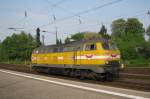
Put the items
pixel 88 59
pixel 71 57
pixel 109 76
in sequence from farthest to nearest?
pixel 71 57 → pixel 88 59 → pixel 109 76

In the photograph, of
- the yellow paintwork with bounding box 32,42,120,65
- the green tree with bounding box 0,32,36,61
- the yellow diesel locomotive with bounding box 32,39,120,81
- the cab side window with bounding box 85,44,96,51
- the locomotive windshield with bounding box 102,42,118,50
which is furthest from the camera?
the green tree with bounding box 0,32,36,61

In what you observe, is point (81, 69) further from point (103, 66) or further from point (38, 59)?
point (38, 59)

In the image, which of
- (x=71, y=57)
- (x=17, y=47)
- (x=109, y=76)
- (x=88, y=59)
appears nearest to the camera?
(x=109, y=76)

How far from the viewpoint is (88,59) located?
17.1 meters

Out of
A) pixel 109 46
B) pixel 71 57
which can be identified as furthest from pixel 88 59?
pixel 71 57

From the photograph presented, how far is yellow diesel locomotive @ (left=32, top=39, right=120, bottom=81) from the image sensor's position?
1617cm

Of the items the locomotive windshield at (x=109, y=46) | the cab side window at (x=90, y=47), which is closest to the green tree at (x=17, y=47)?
the cab side window at (x=90, y=47)

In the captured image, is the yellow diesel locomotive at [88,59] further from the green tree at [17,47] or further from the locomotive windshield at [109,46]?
the green tree at [17,47]

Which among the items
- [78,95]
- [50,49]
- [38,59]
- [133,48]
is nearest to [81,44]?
[50,49]

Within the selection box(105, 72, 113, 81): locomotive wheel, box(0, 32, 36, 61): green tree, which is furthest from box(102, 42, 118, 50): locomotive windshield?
box(0, 32, 36, 61): green tree

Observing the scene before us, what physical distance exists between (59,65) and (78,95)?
37.8ft

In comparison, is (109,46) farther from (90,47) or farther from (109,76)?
(109,76)

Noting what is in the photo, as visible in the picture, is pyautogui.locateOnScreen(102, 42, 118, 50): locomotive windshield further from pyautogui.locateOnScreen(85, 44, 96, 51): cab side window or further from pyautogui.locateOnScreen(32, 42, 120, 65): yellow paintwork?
pyautogui.locateOnScreen(85, 44, 96, 51): cab side window

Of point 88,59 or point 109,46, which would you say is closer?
point 109,46
